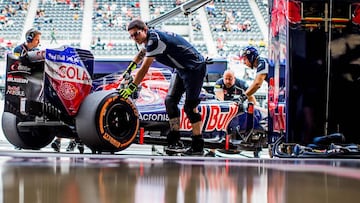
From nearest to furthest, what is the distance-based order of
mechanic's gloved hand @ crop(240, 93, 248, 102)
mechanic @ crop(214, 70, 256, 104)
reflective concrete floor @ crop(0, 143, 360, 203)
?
reflective concrete floor @ crop(0, 143, 360, 203) < mechanic's gloved hand @ crop(240, 93, 248, 102) < mechanic @ crop(214, 70, 256, 104)

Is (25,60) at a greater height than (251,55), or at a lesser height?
lesser

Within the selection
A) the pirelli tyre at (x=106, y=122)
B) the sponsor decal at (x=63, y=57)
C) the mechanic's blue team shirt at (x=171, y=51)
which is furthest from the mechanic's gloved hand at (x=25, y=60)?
the mechanic's blue team shirt at (x=171, y=51)

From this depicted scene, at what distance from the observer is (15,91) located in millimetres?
3441

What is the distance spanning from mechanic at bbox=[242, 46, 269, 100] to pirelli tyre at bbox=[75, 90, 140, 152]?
1366 millimetres

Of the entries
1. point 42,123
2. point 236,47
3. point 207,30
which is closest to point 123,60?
point 42,123

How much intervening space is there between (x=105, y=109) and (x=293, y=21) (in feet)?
4.49

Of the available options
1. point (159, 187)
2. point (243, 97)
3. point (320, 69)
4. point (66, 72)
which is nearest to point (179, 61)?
point (66, 72)

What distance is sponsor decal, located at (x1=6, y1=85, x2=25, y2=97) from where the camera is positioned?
3.41 m

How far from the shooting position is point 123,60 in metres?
4.55

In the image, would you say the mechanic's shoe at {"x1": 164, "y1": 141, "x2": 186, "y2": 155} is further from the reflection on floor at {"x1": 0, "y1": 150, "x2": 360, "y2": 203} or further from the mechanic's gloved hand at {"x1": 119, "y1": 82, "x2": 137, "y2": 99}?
the reflection on floor at {"x1": 0, "y1": 150, "x2": 360, "y2": 203}

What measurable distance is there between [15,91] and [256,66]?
216cm

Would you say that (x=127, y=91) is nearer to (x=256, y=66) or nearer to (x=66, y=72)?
(x=66, y=72)

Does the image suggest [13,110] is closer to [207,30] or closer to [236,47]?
[236,47]

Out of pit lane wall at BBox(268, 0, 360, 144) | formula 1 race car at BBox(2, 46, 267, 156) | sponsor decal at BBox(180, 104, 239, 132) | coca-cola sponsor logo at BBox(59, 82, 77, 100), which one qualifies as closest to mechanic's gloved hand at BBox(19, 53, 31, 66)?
formula 1 race car at BBox(2, 46, 267, 156)
